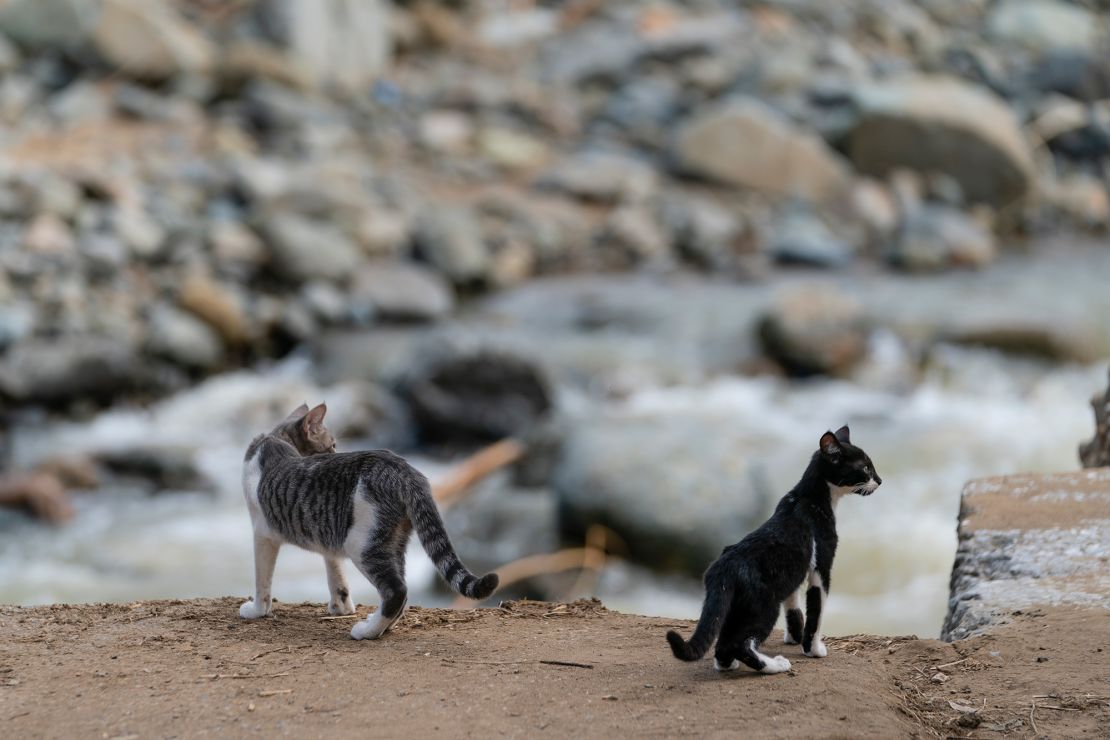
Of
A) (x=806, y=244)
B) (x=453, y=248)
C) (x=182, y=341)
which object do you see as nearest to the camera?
(x=182, y=341)

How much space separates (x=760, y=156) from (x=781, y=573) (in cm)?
1658

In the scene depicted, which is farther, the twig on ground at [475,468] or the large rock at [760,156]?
the large rock at [760,156]

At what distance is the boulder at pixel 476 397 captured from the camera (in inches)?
471

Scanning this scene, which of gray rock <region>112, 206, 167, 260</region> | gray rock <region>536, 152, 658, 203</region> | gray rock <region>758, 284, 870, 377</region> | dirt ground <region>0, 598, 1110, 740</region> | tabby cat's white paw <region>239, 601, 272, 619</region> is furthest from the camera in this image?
gray rock <region>536, 152, 658, 203</region>

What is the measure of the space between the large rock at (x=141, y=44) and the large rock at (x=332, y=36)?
201 cm

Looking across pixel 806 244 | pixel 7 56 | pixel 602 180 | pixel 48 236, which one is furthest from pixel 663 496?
pixel 7 56

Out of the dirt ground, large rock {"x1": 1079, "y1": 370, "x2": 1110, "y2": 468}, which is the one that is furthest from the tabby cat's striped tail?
large rock {"x1": 1079, "y1": 370, "x2": 1110, "y2": 468}

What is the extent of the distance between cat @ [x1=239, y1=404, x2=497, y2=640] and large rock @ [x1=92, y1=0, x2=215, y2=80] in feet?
57.5

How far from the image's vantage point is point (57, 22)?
20.3m

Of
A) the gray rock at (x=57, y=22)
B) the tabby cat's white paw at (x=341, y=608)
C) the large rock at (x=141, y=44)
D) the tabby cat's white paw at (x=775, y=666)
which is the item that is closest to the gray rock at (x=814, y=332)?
the tabby cat's white paw at (x=341, y=608)

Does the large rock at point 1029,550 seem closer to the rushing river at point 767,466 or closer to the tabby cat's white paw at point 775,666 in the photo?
the tabby cat's white paw at point 775,666

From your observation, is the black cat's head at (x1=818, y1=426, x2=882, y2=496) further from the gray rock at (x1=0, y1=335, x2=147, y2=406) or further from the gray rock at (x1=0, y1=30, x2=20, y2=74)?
the gray rock at (x1=0, y1=30, x2=20, y2=74)

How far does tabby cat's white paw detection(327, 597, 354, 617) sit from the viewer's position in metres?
4.66

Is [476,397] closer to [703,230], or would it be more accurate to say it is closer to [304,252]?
[304,252]
